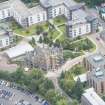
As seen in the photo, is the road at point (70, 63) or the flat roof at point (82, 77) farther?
the road at point (70, 63)

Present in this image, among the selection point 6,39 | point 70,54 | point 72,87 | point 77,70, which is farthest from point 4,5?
point 72,87

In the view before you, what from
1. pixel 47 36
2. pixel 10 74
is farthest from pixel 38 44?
pixel 10 74

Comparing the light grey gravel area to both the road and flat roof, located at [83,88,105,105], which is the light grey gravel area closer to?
the road

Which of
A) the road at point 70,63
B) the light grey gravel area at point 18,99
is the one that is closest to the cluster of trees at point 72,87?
the road at point 70,63

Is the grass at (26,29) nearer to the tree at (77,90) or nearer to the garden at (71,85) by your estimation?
the garden at (71,85)

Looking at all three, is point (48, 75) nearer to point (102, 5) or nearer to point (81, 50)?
point (81, 50)

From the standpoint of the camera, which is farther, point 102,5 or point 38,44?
point 102,5
